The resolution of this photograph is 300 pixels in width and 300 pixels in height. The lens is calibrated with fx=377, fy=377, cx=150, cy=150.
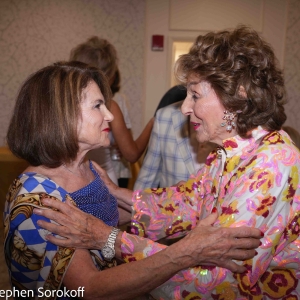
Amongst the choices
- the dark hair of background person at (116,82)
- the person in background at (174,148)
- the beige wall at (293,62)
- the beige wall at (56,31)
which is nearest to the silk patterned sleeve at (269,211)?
the person in background at (174,148)

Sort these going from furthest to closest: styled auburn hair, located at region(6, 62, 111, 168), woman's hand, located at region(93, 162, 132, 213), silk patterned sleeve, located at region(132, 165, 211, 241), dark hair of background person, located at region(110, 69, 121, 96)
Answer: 1. dark hair of background person, located at region(110, 69, 121, 96)
2. woman's hand, located at region(93, 162, 132, 213)
3. silk patterned sleeve, located at region(132, 165, 211, 241)
4. styled auburn hair, located at region(6, 62, 111, 168)

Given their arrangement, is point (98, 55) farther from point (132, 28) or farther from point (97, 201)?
point (132, 28)

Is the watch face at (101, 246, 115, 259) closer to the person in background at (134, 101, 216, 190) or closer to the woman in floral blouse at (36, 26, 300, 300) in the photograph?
the woman in floral blouse at (36, 26, 300, 300)

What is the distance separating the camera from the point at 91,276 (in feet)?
3.95

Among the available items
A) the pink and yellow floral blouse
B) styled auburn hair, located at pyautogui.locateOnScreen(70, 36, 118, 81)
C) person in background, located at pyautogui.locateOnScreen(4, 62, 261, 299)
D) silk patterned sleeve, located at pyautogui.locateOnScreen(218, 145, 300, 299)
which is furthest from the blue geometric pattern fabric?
styled auburn hair, located at pyautogui.locateOnScreen(70, 36, 118, 81)

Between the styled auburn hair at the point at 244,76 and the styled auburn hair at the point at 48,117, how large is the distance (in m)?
0.50

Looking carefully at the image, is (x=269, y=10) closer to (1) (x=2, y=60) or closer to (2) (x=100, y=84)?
(1) (x=2, y=60)

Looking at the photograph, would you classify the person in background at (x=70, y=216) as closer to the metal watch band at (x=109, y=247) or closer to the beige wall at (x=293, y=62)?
the metal watch band at (x=109, y=247)

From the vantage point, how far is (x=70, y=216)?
127 cm

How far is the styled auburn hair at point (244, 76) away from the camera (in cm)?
139

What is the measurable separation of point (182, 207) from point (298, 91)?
348cm

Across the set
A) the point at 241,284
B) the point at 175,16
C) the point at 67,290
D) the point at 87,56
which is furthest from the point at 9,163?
the point at 175,16

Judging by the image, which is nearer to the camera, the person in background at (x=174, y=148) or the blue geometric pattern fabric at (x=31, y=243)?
the blue geometric pattern fabric at (x=31, y=243)

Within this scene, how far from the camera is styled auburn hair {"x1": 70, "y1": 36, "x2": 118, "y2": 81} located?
7.93 feet
